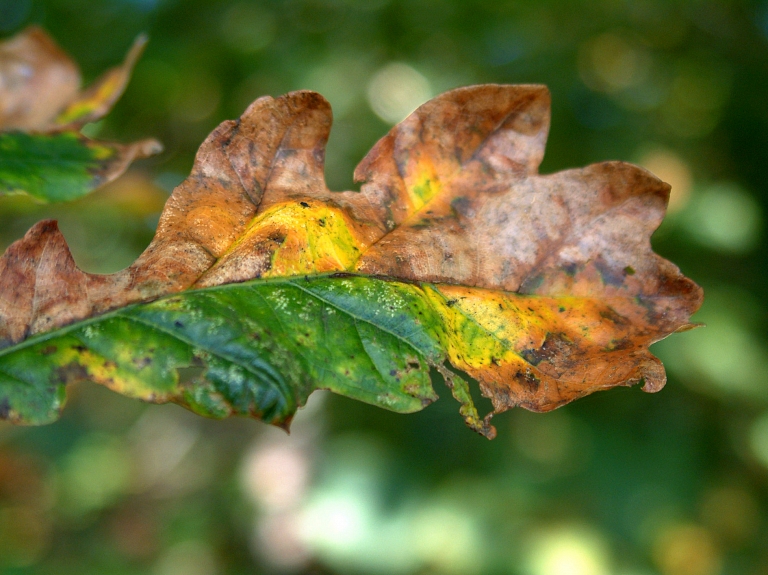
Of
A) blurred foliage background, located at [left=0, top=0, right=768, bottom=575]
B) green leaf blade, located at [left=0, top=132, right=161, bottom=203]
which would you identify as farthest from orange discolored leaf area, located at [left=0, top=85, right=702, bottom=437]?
blurred foliage background, located at [left=0, top=0, right=768, bottom=575]

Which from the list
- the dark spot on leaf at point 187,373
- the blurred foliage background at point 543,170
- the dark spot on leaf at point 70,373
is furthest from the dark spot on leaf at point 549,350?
the blurred foliage background at point 543,170

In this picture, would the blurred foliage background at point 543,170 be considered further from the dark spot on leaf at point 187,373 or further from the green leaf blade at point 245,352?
the green leaf blade at point 245,352

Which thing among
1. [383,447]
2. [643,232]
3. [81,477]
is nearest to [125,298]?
[643,232]

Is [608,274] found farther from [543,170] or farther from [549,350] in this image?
[543,170]

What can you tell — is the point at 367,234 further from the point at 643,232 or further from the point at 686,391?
the point at 686,391

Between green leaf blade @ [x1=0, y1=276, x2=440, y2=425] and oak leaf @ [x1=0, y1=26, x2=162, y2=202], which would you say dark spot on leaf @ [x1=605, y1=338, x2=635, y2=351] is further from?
oak leaf @ [x1=0, y1=26, x2=162, y2=202]

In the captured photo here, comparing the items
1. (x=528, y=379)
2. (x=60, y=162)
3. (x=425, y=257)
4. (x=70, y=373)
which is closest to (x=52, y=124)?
(x=60, y=162)

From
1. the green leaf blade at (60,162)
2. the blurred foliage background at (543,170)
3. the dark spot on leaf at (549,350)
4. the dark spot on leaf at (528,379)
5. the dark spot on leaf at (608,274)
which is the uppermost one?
the green leaf blade at (60,162)
